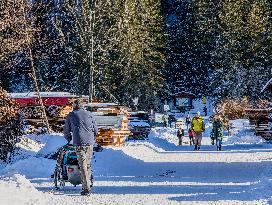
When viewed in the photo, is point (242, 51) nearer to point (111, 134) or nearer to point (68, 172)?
point (111, 134)

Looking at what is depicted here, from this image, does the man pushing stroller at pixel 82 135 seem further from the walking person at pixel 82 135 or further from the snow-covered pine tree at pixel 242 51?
the snow-covered pine tree at pixel 242 51

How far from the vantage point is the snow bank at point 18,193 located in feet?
33.6

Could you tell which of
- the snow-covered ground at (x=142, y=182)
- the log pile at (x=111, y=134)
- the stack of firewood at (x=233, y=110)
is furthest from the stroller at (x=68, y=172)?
the stack of firewood at (x=233, y=110)

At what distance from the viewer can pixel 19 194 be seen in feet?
35.5

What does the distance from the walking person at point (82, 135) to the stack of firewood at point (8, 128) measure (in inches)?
301

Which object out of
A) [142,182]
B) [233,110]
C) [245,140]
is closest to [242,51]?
[233,110]

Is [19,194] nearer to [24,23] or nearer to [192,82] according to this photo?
[24,23]

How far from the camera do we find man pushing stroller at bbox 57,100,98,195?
502 inches

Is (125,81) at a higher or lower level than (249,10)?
lower

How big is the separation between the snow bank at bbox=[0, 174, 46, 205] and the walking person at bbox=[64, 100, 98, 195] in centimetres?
115

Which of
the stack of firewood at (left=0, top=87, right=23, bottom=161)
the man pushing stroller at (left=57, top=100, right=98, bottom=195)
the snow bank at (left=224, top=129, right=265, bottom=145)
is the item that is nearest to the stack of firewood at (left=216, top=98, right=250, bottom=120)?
the snow bank at (left=224, top=129, right=265, bottom=145)

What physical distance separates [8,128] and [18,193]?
10.0 metres

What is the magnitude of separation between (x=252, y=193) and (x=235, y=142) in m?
27.0

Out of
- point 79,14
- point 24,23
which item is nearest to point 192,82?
point 79,14
